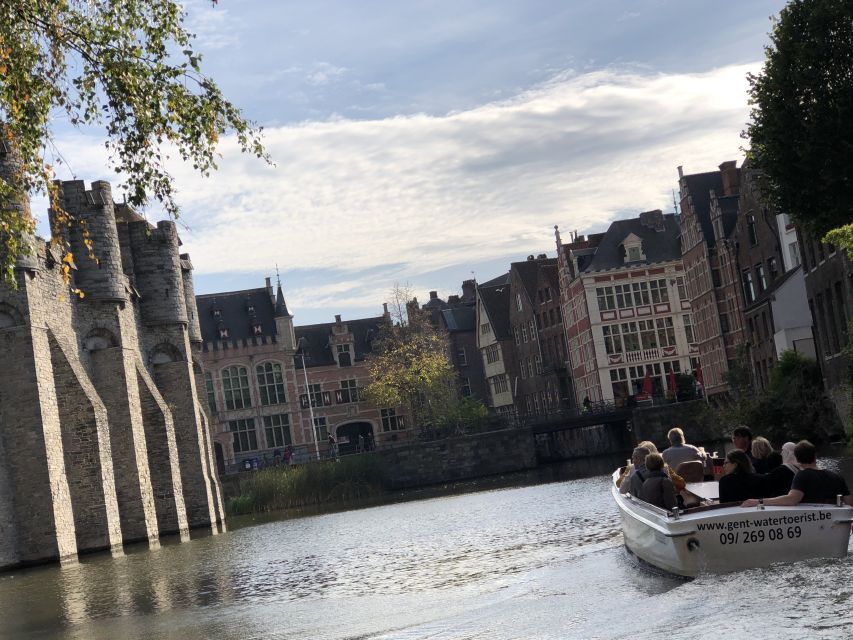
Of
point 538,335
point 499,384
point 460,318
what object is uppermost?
point 460,318

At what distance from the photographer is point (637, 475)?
17.6 m

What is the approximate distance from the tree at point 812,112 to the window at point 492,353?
66.7 meters

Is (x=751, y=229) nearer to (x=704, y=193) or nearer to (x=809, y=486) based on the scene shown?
(x=704, y=193)

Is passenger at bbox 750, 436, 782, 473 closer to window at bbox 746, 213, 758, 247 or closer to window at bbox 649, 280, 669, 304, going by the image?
window at bbox 746, 213, 758, 247

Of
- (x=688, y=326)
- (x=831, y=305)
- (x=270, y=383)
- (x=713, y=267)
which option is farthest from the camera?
(x=270, y=383)

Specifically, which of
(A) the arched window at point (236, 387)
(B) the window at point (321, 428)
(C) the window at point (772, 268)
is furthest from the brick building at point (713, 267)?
(A) the arched window at point (236, 387)

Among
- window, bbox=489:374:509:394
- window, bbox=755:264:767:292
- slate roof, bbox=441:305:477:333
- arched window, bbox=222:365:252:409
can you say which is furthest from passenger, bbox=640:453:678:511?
slate roof, bbox=441:305:477:333

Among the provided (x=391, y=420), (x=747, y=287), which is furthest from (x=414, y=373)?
(x=747, y=287)

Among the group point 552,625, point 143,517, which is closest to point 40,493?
point 143,517

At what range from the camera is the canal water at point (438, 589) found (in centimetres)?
1302

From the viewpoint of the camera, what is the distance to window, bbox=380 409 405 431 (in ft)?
306

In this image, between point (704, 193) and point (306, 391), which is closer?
point (704, 193)

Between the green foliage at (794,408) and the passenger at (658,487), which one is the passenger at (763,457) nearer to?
the passenger at (658,487)

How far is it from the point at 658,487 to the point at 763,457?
126 centimetres
